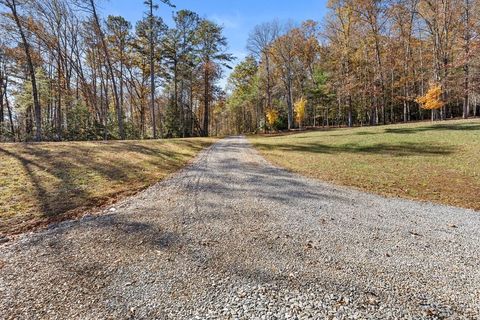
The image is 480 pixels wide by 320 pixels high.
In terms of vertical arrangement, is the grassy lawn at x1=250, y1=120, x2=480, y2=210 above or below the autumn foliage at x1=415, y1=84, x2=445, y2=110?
below

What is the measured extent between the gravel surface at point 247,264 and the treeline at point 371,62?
75.4ft

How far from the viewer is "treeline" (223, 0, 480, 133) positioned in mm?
21656

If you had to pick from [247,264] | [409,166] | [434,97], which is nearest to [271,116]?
[434,97]

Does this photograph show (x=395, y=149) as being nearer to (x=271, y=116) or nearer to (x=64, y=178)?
(x=64, y=178)

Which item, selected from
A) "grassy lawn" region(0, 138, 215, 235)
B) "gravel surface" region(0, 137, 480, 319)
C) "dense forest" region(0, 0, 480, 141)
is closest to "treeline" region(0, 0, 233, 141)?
"dense forest" region(0, 0, 480, 141)

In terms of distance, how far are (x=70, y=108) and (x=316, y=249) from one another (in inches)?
1024

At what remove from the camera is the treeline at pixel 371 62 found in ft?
71.1

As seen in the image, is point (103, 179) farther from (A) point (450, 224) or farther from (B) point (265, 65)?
(B) point (265, 65)

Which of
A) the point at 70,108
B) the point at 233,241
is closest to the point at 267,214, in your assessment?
the point at 233,241

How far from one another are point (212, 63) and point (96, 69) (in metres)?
12.7

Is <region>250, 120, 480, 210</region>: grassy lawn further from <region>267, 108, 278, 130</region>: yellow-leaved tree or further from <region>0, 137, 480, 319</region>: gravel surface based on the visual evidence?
<region>267, 108, 278, 130</region>: yellow-leaved tree

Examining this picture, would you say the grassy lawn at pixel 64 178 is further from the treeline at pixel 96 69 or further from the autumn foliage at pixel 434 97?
the autumn foliage at pixel 434 97

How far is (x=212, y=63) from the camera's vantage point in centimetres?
2939

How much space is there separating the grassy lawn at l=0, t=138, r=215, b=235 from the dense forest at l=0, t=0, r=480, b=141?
9.31m
